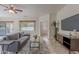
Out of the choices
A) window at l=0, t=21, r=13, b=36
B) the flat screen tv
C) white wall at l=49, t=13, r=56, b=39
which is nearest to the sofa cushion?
window at l=0, t=21, r=13, b=36

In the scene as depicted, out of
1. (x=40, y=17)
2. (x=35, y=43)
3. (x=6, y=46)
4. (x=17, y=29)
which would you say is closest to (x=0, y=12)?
(x=17, y=29)

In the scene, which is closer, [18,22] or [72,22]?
[18,22]

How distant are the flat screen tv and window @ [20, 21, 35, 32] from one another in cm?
104

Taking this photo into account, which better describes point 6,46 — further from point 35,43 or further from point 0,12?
point 35,43

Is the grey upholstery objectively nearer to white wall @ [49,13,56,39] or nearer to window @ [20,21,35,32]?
window @ [20,21,35,32]

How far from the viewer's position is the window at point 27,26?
8.37 feet

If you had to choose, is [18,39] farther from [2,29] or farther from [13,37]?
[2,29]

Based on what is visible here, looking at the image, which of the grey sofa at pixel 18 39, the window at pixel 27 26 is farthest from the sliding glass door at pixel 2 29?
the window at pixel 27 26

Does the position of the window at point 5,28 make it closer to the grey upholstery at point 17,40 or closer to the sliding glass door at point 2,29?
the sliding glass door at point 2,29

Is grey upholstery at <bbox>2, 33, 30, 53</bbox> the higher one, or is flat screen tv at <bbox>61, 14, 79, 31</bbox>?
flat screen tv at <bbox>61, 14, 79, 31</bbox>

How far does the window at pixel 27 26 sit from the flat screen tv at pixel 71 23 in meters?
1.04

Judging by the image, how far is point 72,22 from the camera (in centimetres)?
326

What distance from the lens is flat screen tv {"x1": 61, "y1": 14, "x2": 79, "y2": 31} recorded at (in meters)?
3.09
